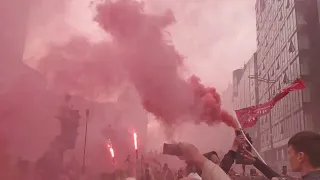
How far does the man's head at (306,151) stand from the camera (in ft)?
3.90

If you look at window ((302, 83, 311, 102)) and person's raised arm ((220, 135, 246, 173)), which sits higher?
window ((302, 83, 311, 102))

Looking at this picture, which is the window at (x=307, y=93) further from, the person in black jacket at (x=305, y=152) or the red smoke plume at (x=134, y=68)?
the person in black jacket at (x=305, y=152)

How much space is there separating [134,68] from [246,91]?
2.21 meters

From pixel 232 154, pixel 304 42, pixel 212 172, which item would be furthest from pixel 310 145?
pixel 304 42

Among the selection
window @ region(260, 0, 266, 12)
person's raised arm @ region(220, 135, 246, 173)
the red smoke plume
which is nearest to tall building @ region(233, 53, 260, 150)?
the red smoke plume

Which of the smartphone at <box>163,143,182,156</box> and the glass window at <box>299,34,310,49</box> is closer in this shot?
the smartphone at <box>163,143,182,156</box>

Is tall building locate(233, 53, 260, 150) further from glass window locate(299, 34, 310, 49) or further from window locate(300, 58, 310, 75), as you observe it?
glass window locate(299, 34, 310, 49)

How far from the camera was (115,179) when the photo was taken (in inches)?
201

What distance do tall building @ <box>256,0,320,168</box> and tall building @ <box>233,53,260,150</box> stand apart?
0.46 ft

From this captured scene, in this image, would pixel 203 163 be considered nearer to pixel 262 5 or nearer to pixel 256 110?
pixel 256 110

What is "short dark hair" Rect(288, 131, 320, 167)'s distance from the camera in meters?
1.19

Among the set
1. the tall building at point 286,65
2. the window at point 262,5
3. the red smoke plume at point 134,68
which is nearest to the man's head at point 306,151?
the red smoke plume at point 134,68

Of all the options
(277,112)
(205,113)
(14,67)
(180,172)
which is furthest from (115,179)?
(277,112)

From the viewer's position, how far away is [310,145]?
1196 millimetres
